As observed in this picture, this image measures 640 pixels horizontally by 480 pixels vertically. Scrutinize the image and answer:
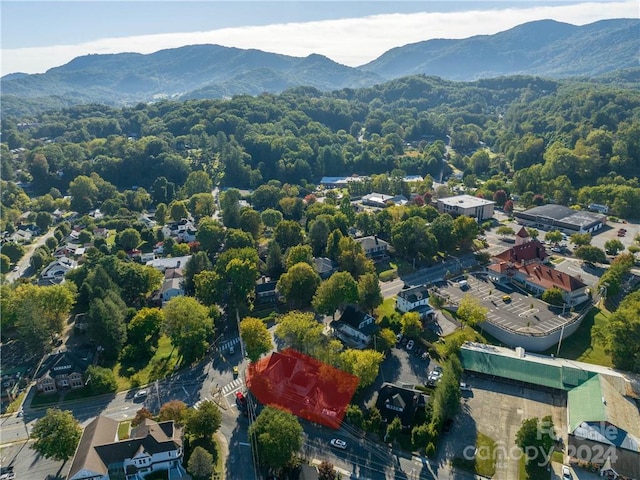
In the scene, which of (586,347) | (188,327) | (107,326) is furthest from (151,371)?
(586,347)

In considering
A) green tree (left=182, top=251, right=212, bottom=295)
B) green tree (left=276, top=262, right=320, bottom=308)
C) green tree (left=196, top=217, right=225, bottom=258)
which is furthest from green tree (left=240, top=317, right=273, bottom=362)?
green tree (left=196, top=217, right=225, bottom=258)

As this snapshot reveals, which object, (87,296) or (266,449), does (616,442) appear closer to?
(266,449)

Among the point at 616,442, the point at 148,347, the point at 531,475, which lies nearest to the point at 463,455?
the point at 531,475

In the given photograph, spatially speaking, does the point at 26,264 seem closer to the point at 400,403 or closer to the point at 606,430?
the point at 400,403

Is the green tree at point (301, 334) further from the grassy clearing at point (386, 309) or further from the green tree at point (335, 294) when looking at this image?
the grassy clearing at point (386, 309)

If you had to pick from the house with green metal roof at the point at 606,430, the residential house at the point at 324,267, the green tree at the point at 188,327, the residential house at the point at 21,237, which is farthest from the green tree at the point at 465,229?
the residential house at the point at 21,237

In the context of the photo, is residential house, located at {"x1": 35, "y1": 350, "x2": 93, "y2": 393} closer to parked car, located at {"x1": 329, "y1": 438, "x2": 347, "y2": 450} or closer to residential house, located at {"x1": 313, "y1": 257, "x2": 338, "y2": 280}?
parked car, located at {"x1": 329, "y1": 438, "x2": 347, "y2": 450}
